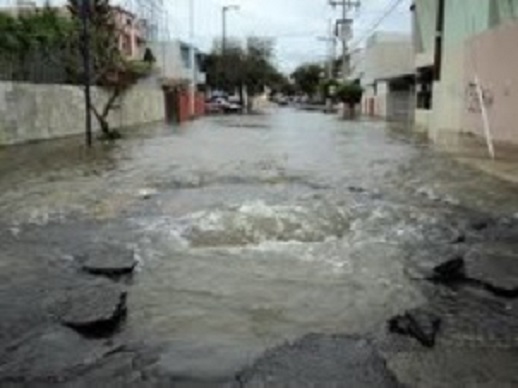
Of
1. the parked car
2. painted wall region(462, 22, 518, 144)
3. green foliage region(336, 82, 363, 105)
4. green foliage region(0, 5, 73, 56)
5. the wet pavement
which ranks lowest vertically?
the parked car

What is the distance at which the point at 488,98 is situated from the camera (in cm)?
2866

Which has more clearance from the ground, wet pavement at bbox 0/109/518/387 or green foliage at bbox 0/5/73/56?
green foliage at bbox 0/5/73/56

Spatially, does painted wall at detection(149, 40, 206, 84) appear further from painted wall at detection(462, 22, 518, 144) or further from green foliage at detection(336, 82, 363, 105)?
painted wall at detection(462, 22, 518, 144)

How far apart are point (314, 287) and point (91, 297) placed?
2124 millimetres

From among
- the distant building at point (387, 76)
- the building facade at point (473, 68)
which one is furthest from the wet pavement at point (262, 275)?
the distant building at point (387, 76)

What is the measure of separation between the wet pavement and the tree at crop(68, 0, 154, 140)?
592 inches

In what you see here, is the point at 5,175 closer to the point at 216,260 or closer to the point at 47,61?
the point at 216,260

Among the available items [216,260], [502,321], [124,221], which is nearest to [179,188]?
[124,221]

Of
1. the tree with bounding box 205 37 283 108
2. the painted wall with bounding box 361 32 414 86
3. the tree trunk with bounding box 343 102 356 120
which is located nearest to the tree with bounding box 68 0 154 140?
the tree trunk with bounding box 343 102 356 120

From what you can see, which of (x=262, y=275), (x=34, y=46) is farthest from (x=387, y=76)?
(x=262, y=275)

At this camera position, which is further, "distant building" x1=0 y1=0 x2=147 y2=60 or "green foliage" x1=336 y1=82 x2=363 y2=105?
"green foliage" x1=336 y1=82 x2=363 y2=105

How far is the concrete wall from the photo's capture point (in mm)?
28359

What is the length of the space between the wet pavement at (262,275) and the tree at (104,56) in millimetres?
15029

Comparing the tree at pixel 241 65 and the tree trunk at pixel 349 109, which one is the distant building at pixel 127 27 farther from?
the tree at pixel 241 65
